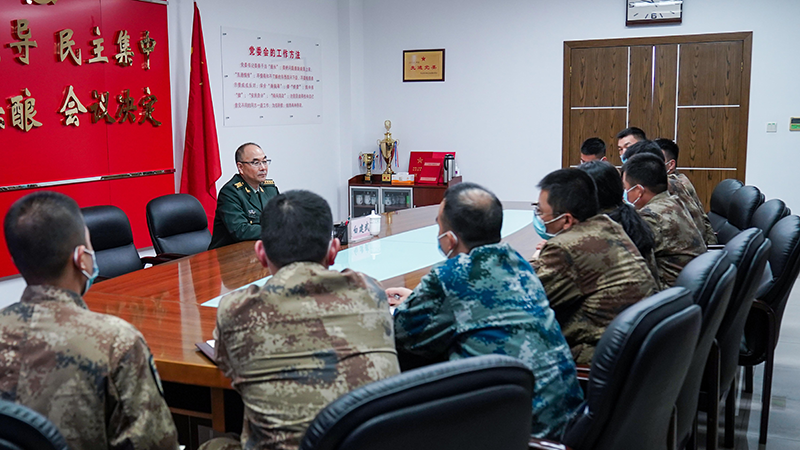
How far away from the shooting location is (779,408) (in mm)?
3518

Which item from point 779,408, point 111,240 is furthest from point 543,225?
point 111,240

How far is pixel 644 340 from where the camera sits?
1.61m

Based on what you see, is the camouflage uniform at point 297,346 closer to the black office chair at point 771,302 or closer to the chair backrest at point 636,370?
the chair backrest at point 636,370

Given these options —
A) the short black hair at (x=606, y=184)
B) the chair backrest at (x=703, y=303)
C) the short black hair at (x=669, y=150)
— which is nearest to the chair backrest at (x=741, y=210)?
the short black hair at (x=669, y=150)

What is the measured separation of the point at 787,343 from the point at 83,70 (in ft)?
16.1

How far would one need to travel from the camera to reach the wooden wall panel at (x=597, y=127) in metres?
7.36

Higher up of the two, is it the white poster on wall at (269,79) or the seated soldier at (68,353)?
the white poster on wall at (269,79)

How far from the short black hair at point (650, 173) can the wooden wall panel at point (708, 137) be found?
12.8 feet

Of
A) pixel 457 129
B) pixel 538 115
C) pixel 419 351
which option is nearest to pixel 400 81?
pixel 457 129

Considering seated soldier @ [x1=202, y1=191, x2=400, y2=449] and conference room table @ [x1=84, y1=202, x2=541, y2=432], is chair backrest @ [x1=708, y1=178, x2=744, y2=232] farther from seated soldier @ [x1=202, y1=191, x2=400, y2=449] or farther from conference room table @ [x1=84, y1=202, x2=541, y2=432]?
seated soldier @ [x1=202, y1=191, x2=400, y2=449]

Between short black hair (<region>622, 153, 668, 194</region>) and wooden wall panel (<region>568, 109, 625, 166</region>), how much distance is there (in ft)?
12.8

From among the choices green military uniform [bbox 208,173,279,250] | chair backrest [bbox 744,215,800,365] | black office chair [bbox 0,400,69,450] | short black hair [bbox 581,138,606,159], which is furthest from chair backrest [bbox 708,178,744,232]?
black office chair [bbox 0,400,69,450]

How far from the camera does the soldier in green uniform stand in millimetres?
4129

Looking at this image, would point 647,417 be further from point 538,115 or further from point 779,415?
point 538,115
